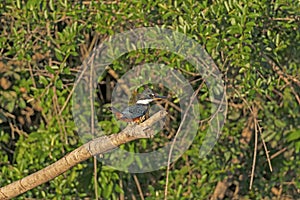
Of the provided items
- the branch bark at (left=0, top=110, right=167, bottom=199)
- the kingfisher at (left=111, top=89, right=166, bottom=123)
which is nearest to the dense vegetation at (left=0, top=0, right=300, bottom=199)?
the branch bark at (left=0, top=110, right=167, bottom=199)

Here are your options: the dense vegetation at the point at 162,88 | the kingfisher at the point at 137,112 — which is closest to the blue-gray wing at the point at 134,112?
the kingfisher at the point at 137,112

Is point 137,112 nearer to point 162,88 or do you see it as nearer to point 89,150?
point 89,150

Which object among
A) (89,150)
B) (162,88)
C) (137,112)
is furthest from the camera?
(162,88)

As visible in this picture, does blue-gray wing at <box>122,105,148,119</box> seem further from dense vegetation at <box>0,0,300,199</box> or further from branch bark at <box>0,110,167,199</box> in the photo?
dense vegetation at <box>0,0,300,199</box>

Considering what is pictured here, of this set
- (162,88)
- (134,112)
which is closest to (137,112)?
(134,112)

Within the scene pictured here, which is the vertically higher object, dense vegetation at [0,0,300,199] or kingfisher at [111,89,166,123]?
kingfisher at [111,89,166,123]

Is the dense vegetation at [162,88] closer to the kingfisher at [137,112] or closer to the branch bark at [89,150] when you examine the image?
the branch bark at [89,150]

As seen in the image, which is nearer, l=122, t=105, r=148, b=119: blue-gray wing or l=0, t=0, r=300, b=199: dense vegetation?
l=122, t=105, r=148, b=119: blue-gray wing
